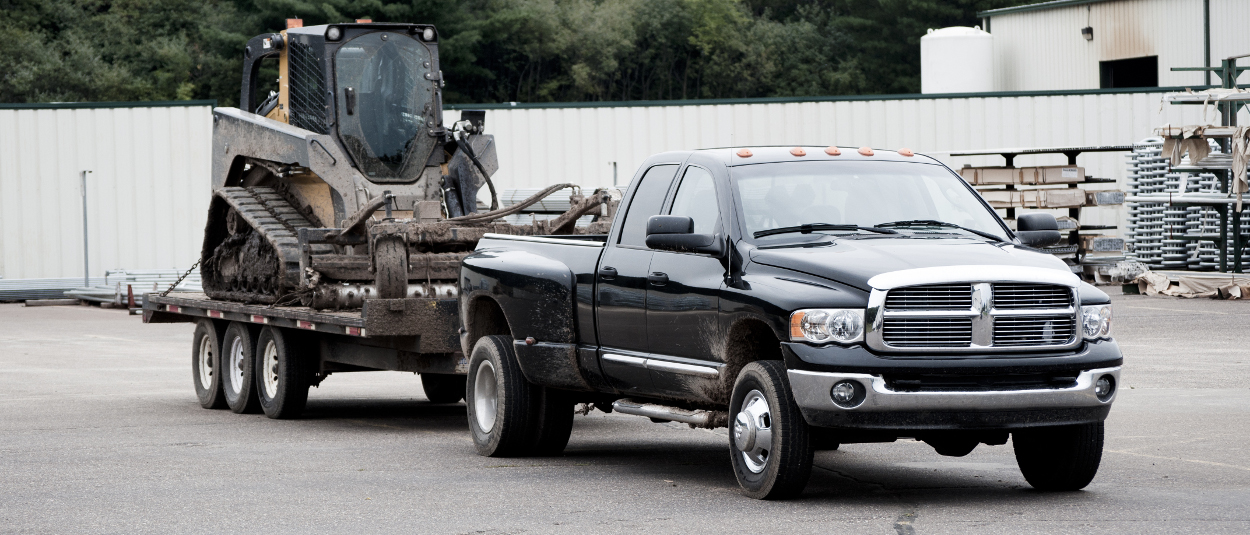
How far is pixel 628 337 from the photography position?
9750mm

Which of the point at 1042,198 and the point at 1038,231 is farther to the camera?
the point at 1042,198

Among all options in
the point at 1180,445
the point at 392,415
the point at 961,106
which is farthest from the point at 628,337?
the point at 961,106

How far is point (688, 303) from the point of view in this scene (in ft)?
30.2

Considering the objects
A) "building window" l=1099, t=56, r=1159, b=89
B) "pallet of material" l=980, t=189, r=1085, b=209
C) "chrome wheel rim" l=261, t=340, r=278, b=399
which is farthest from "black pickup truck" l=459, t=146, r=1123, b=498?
"building window" l=1099, t=56, r=1159, b=89

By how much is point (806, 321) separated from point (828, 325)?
12cm

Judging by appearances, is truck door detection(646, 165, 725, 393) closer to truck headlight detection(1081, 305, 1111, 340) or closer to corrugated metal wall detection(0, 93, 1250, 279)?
truck headlight detection(1081, 305, 1111, 340)

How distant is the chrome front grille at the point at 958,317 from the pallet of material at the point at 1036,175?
21802 mm

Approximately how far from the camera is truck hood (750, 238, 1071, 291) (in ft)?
27.1

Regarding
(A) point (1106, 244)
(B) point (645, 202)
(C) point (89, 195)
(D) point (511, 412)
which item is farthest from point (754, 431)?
(C) point (89, 195)

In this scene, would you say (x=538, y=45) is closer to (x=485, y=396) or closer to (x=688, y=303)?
(x=485, y=396)

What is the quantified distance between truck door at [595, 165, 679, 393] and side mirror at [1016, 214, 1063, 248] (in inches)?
81.0

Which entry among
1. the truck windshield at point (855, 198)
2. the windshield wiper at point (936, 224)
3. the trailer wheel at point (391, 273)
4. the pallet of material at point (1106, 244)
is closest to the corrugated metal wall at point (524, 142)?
the pallet of material at point (1106, 244)

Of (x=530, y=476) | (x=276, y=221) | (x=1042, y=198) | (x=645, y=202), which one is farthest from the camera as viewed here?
(x=1042, y=198)

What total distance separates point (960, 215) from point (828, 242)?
3.40 feet
